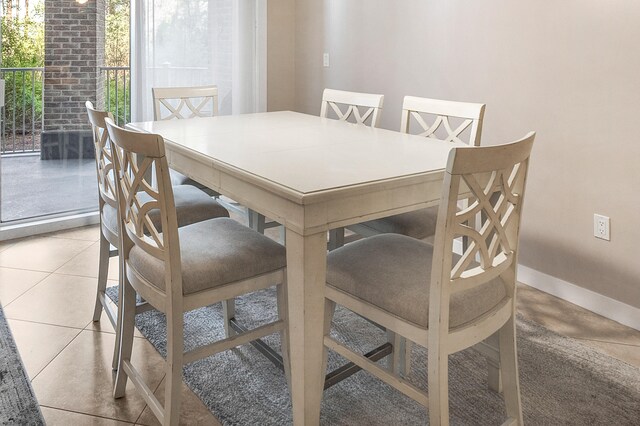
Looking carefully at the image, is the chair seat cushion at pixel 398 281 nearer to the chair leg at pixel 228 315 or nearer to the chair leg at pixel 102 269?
the chair leg at pixel 228 315

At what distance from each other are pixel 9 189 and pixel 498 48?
124 inches

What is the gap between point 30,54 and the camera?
3.58 meters

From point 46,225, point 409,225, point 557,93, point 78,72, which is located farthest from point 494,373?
point 78,72

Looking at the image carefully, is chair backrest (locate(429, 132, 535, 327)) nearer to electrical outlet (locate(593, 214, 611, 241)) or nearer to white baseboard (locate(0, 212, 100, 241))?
electrical outlet (locate(593, 214, 611, 241))

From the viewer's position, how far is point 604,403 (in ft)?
6.65

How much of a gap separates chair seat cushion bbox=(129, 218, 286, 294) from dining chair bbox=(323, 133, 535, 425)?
0.75 feet

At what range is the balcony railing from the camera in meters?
3.59

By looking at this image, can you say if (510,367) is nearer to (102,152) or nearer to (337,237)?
(337,237)

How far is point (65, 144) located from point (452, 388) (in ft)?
10.2

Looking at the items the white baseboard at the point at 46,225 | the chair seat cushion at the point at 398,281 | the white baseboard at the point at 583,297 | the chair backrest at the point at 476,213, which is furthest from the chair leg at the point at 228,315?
the white baseboard at the point at 46,225

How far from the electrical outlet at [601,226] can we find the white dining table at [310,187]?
95 cm

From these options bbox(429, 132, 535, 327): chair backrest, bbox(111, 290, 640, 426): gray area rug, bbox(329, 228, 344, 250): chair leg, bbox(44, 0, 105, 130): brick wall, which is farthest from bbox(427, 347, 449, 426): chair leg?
bbox(44, 0, 105, 130): brick wall

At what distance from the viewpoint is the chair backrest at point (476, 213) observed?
1.37 m

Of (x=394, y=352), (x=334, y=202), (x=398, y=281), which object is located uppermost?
(x=334, y=202)
